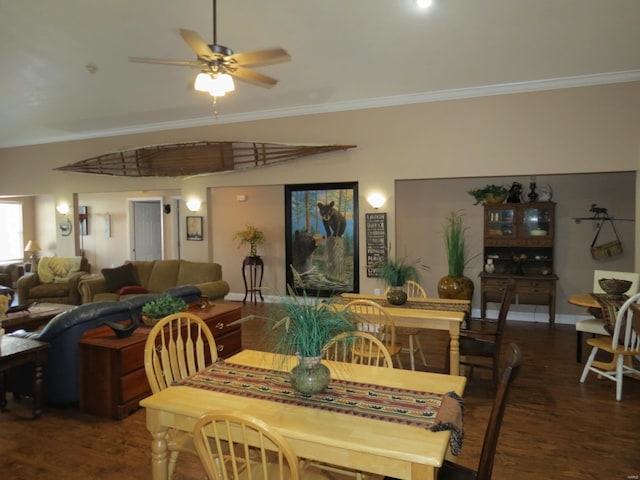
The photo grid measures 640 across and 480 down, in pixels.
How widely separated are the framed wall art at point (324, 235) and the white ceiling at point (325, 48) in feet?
4.06

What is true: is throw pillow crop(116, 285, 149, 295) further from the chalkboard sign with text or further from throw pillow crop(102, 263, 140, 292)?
the chalkboard sign with text

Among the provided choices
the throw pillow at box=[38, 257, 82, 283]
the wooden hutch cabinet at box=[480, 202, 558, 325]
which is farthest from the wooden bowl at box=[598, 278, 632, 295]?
the throw pillow at box=[38, 257, 82, 283]

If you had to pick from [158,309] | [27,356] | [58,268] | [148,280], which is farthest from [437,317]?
[58,268]

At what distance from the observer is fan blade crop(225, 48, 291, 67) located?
9.70 ft

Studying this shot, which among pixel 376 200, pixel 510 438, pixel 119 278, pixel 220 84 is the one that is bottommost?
pixel 510 438

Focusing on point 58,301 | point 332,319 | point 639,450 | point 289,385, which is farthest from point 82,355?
point 58,301

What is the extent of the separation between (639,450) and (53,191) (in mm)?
9332

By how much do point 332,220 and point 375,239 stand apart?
937 millimetres

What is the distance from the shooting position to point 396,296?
3.91m

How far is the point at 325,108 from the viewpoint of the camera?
5918 millimetres

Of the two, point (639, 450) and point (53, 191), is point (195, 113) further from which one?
point (639, 450)

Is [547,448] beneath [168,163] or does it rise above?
beneath

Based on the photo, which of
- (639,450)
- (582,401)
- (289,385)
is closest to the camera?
(289,385)

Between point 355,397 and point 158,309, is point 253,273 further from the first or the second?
point 355,397
